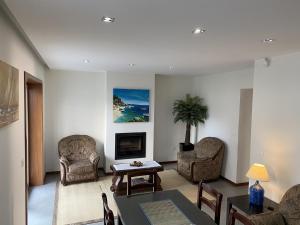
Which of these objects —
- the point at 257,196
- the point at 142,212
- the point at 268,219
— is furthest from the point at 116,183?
the point at 268,219

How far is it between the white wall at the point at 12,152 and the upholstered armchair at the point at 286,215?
8.63 ft

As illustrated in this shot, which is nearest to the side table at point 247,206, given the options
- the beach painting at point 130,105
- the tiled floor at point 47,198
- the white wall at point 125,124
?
the tiled floor at point 47,198

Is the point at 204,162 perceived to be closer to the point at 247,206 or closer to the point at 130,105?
the point at 247,206

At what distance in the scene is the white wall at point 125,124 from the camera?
5824mm

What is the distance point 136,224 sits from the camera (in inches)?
82.1

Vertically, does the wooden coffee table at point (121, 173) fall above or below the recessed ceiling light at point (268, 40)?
below

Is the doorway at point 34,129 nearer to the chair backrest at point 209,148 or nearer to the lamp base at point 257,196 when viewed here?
the chair backrest at point 209,148

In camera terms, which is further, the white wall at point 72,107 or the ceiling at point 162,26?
the white wall at point 72,107

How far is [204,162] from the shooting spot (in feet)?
17.4

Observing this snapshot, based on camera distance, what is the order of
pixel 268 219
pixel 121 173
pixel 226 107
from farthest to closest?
pixel 226 107
pixel 121 173
pixel 268 219

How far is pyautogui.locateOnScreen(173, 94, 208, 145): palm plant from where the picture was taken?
20.5ft

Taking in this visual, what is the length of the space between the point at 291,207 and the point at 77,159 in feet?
15.1

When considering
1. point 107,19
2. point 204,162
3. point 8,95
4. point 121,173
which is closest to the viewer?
point 107,19

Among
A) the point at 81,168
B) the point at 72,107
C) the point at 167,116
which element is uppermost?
the point at 72,107
